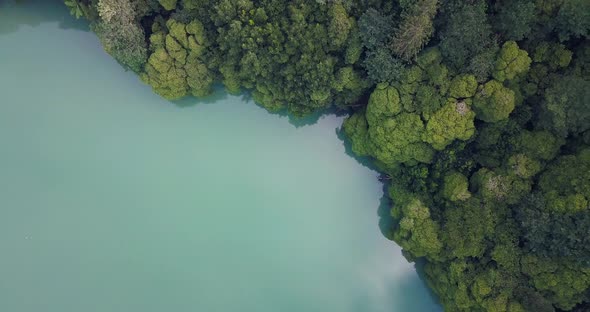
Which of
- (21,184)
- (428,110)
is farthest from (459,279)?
(21,184)

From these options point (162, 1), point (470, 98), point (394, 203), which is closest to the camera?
point (470, 98)

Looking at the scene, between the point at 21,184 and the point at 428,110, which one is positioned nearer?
the point at 428,110

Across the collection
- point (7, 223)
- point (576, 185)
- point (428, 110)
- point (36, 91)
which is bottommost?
point (7, 223)

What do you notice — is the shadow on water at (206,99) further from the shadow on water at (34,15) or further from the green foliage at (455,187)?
the green foliage at (455,187)

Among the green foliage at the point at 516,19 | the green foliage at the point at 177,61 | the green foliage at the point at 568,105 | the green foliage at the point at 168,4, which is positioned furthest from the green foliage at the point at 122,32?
the green foliage at the point at 568,105

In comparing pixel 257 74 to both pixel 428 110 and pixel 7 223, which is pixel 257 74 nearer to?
pixel 428 110

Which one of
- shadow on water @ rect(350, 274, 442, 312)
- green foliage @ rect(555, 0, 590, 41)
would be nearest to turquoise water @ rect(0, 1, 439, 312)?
shadow on water @ rect(350, 274, 442, 312)

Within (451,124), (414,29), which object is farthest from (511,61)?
(414,29)
